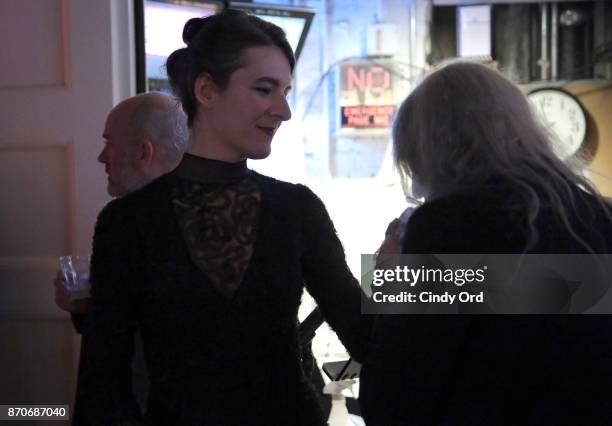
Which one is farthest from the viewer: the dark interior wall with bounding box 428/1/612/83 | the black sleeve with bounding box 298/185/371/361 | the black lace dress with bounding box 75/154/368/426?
the dark interior wall with bounding box 428/1/612/83

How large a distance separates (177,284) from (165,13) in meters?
2.17

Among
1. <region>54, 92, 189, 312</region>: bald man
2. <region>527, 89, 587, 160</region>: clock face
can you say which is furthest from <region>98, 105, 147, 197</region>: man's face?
<region>527, 89, 587, 160</region>: clock face

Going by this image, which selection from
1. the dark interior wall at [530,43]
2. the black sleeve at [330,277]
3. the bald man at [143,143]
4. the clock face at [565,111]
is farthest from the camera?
the dark interior wall at [530,43]

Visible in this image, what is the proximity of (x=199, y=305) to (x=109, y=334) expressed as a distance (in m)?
0.16

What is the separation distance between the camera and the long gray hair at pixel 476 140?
2.89 ft

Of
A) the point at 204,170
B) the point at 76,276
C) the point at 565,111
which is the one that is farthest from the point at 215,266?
the point at 565,111

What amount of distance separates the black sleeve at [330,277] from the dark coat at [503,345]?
0.21m

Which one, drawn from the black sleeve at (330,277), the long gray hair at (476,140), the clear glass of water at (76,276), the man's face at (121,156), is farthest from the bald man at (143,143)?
the long gray hair at (476,140)

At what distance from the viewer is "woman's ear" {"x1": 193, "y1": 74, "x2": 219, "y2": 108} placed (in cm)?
104

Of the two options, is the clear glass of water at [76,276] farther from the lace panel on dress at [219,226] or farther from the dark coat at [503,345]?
the dark coat at [503,345]

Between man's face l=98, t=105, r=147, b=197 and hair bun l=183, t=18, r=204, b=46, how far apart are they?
0.42 m

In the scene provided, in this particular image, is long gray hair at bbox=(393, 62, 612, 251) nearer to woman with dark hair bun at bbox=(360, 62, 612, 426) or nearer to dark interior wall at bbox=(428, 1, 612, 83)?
woman with dark hair bun at bbox=(360, 62, 612, 426)

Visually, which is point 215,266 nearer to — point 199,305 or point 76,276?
point 199,305

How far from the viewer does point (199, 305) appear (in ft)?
3.17
